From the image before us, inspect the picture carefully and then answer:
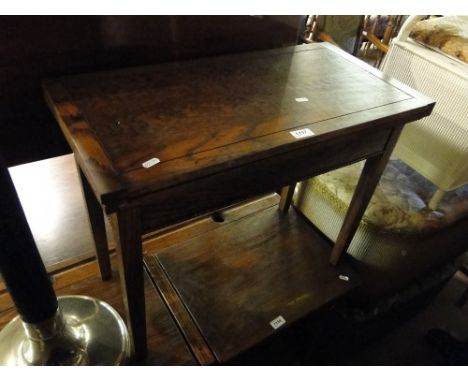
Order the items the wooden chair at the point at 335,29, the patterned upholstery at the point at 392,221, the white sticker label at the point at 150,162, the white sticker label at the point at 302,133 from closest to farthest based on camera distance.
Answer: the white sticker label at the point at 150,162 < the white sticker label at the point at 302,133 < the patterned upholstery at the point at 392,221 < the wooden chair at the point at 335,29

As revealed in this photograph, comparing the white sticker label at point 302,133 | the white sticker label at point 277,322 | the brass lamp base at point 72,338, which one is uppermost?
the white sticker label at point 302,133

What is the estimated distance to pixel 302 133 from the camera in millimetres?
742

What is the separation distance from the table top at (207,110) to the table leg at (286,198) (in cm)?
53

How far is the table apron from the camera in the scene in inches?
26.2

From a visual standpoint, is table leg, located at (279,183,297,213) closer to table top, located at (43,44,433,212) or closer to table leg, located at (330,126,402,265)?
table leg, located at (330,126,402,265)

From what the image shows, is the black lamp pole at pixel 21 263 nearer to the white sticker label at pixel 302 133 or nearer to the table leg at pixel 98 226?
the table leg at pixel 98 226

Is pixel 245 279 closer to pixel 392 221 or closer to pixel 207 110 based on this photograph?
pixel 392 221

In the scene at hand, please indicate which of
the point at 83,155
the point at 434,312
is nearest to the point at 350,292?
the point at 434,312

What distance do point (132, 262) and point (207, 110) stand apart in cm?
33

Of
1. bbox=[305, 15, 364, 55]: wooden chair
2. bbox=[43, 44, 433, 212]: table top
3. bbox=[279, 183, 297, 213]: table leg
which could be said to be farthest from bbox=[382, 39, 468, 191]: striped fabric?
bbox=[305, 15, 364, 55]: wooden chair

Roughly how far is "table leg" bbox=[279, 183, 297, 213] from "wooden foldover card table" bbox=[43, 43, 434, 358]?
432 millimetres

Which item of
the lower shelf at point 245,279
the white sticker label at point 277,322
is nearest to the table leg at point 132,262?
the lower shelf at point 245,279

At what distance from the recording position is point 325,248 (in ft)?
4.57

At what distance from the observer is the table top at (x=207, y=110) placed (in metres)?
0.63
